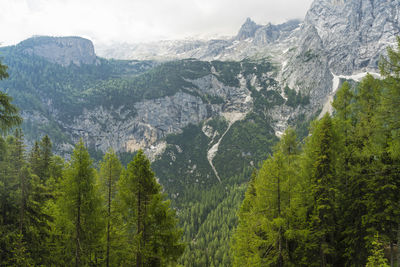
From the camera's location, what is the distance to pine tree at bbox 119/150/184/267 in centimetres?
1677

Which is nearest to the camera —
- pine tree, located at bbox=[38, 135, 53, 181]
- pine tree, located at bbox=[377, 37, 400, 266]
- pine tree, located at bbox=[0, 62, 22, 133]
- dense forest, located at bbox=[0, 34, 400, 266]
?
pine tree, located at bbox=[0, 62, 22, 133]

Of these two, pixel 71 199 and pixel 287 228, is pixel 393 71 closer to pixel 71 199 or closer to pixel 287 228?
Answer: pixel 287 228

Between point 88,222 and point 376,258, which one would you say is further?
point 88,222

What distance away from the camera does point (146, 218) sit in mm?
16766

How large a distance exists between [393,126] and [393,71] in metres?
3.50

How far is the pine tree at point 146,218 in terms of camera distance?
16766mm

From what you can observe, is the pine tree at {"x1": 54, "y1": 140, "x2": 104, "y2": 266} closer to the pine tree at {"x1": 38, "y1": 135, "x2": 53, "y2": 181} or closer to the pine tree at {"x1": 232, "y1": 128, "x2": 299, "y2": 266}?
the pine tree at {"x1": 232, "y1": 128, "x2": 299, "y2": 266}

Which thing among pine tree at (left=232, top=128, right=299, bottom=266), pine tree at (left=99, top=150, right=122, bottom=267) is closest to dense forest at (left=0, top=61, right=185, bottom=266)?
pine tree at (left=99, top=150, right=122, bottom=267)

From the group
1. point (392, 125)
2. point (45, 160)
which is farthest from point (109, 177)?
point (392, 125)

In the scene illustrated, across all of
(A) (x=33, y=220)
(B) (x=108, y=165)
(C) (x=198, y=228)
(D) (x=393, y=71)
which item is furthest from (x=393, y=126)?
(C) (x=198, y=228)

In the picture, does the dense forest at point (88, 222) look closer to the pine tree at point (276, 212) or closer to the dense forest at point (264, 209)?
the dense forest at point (264, 209)

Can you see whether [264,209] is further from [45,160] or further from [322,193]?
[45,160]

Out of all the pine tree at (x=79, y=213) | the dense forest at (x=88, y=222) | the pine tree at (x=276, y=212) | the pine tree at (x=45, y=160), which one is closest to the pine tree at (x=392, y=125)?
the pine tree at (x=276, y=212)

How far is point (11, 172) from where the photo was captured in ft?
62.4
